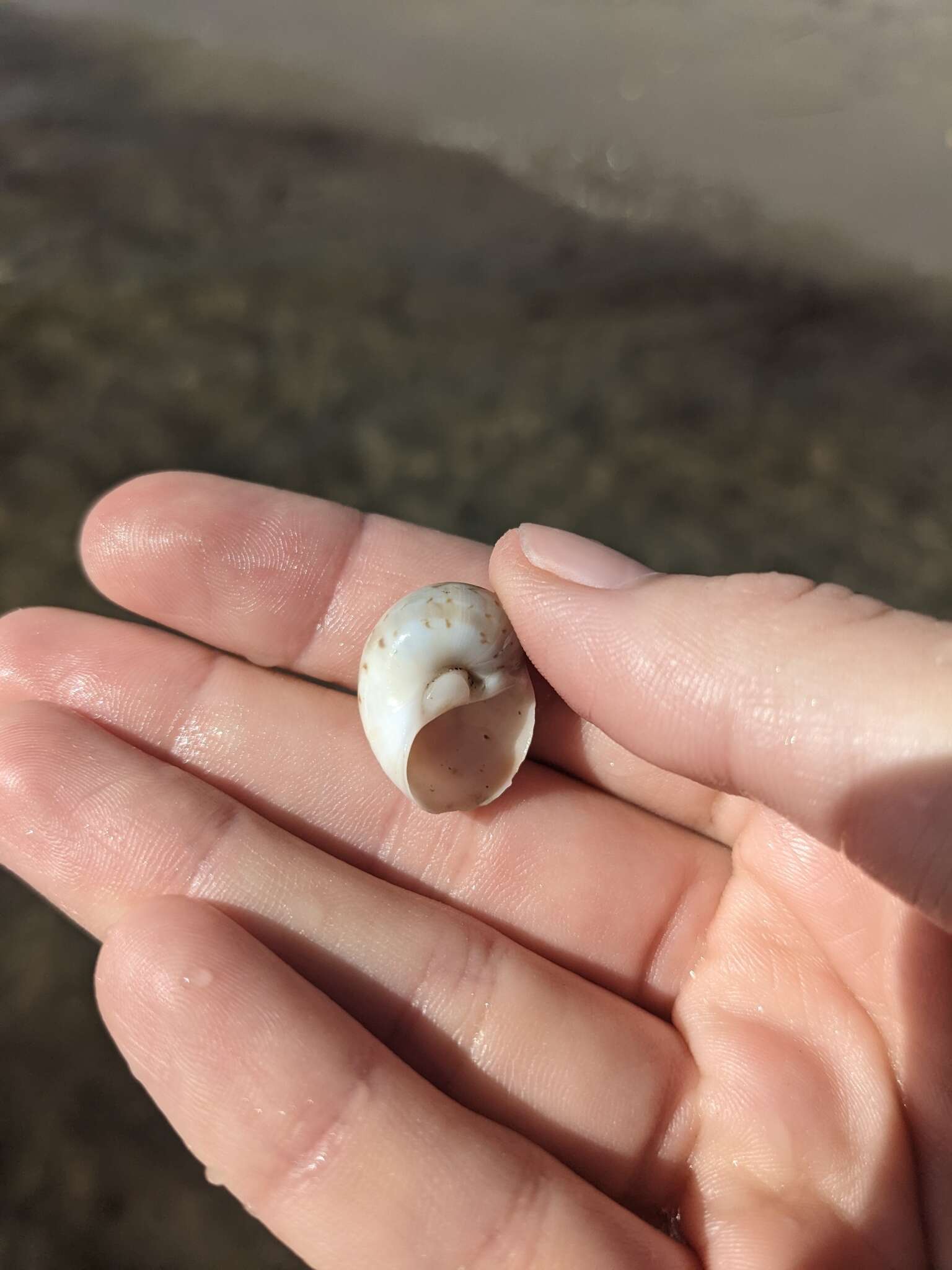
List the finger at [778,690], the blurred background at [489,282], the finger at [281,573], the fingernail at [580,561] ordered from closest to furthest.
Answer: the finger at [778,690], the fingernail at [580,561], the finger at [281,573], the blurred background at [489,282]

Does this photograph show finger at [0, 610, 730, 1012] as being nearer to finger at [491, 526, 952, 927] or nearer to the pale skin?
the pale skin

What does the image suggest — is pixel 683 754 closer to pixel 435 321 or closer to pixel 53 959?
pixel 53 959

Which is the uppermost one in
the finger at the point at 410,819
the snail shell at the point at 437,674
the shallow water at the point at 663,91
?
the shallow water at the point at 663,91

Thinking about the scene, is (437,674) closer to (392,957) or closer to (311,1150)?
(392,957)

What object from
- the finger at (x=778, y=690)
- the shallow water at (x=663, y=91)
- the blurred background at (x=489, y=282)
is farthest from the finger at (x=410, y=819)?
the shallow water at (x=663, y=91)

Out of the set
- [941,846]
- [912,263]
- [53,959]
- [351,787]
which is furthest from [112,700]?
[912,263]

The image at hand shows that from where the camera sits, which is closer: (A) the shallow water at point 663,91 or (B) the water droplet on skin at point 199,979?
(B) the water droplet on skin at point 199,979

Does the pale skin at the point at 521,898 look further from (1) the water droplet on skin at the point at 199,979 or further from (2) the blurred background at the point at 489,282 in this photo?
(2) the blurred background at the point at 489,282
